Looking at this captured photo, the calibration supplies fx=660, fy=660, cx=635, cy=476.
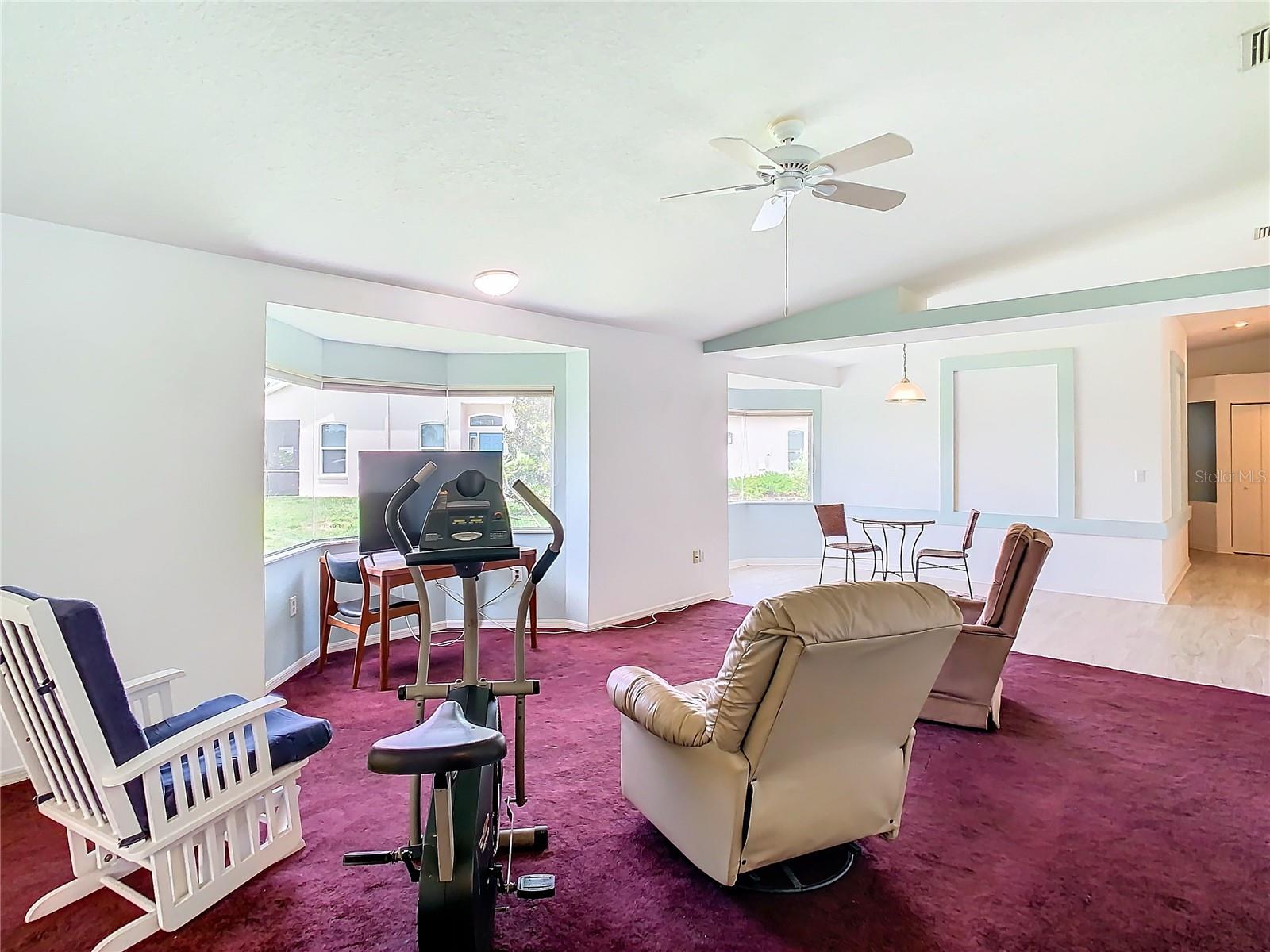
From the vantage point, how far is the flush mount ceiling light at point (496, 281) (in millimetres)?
3695

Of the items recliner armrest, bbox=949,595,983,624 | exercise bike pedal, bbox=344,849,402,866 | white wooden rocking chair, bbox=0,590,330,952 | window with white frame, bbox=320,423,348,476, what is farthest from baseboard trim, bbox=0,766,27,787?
recliner armrest, bbox=949,595,983,624

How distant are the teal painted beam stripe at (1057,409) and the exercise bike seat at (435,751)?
676cm

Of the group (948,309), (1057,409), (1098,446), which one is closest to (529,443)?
(948,309)

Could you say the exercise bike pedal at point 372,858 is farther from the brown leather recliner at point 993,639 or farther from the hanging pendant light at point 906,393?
the hanging pendant light at point 906,393

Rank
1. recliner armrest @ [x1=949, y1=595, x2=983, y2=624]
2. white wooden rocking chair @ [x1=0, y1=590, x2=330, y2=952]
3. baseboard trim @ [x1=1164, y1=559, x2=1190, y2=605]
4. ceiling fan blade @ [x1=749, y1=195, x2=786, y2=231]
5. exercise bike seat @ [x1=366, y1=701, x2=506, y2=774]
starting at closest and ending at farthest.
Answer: exercise bike seat @ [x1=366, y1=701, x2=506, y2=774] → white wooden rocking chair @ [x1=0, y1=590, x2=330, y2=952] → ceiling fan blade @ [x1=749, y1=195, x2=786, y2=231] → recliner armrest @ [x1=949, y1=595, x2=983, y2=624] → baseboard trim @ [x1=1164, y1=559, x2=1190, y2=605]

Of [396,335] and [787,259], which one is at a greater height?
[787,259]

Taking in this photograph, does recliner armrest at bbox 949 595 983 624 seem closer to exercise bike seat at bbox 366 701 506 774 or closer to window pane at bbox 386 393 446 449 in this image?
exercise bike seat at bbox 366 701 506 774

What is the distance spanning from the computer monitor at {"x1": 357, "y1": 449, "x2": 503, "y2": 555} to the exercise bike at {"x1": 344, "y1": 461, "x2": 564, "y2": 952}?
5.27ft

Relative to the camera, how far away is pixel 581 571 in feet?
16.4

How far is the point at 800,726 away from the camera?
187cm

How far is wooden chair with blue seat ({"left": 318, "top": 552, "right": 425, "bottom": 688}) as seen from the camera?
3854 millimetres

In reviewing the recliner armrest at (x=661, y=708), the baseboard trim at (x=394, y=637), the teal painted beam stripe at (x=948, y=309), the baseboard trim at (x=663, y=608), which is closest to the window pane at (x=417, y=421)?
the baseboard trim at (x=394, y=637)

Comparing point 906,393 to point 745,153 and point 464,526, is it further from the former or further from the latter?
point 464,526

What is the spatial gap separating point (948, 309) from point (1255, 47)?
2.17 meters
